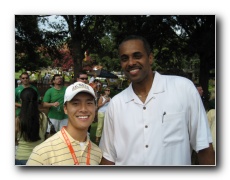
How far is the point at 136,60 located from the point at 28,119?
1.00 m

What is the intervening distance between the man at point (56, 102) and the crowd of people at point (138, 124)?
576mm

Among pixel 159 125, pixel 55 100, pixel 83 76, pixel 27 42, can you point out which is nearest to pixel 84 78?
pixel 83 76

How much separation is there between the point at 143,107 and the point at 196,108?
1.11ft

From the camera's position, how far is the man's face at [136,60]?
6.82 feet

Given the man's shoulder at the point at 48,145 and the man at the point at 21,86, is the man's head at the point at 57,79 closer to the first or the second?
the man at the point at 21,86

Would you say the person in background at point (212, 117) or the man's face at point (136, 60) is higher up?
the man's face at point (136, 60)

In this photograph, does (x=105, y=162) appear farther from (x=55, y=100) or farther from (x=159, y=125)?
(x=55, y=100)

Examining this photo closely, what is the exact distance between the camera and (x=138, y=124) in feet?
6.77

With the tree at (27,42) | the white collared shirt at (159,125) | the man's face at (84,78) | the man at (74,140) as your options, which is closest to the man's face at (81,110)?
the man at (74,140)

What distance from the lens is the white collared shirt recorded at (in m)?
1.96

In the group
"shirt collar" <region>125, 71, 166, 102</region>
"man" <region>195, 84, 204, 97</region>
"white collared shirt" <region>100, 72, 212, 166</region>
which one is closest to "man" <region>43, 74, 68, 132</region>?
"white collared shirt" <region>100, 72, 212, 166</region>

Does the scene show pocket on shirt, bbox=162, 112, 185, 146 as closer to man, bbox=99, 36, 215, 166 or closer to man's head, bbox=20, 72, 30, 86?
man, bbox=99, 36, 215, 166

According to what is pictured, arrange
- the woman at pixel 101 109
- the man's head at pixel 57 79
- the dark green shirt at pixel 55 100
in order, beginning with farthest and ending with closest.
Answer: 1. the dark green shirt at pixel 55 100
2. the man's head at pixel 57 79
3. the woman at pixel 101 109

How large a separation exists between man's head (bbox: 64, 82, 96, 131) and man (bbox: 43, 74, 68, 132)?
31.7 inches
